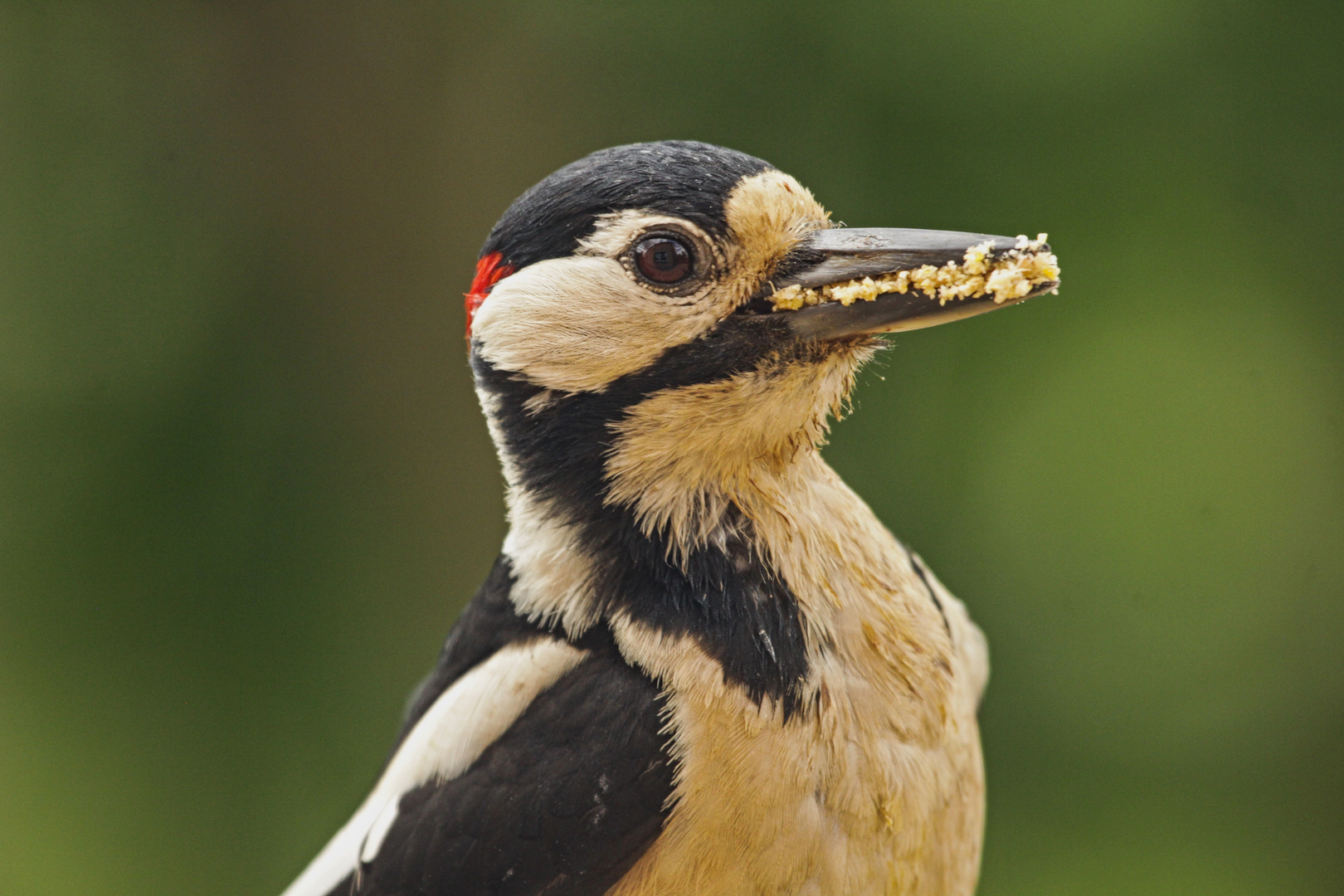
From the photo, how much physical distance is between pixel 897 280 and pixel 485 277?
17.7 inches

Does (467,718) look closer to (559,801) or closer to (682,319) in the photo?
(559,801)

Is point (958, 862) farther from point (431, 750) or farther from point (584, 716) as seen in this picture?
point (431, 750)

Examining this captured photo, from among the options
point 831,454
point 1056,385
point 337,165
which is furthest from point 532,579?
point 337,165

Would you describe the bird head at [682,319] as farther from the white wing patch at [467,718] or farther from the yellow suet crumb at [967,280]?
the white wing patch at [467,718]

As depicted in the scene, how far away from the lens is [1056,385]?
2703 mm

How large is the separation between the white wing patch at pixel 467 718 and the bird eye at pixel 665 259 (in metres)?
0.40

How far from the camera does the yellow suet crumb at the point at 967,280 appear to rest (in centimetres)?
108

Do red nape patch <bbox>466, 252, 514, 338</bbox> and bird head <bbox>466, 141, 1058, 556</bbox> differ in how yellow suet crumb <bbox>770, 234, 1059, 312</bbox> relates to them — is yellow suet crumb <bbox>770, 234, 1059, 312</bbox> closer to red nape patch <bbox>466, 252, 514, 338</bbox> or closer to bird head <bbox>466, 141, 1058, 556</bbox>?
bird head <bbox>466, 141, 1058, 556</bbox>

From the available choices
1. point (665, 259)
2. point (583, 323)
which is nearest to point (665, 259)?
point (665, 259)

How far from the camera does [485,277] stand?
129 centimetres

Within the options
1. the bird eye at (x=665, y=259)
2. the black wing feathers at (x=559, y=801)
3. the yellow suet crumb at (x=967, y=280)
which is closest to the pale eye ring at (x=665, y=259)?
the bird eye at (x=665, y=259)

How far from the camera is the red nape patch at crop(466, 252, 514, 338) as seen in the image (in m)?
1.27

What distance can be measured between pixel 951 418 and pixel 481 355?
166 cm

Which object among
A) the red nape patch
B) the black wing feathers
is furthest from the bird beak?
the black wing feathers
